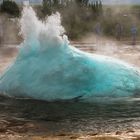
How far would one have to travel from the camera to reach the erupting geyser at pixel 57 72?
10023 millimetres

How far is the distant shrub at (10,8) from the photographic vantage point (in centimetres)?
3350

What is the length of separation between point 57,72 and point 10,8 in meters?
24.6

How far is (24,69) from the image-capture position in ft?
34.3

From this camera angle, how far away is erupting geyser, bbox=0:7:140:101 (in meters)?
10.0

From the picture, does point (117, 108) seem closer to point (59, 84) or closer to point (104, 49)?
point (59, 84)

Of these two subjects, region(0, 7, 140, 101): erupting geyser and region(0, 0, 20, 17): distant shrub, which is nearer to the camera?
region(0, 7, 140, 101): erupting geyser

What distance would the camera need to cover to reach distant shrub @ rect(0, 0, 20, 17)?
33.5 meters

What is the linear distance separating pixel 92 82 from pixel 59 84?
2.16 ft

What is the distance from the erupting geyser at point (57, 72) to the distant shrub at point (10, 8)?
2275 centimetres

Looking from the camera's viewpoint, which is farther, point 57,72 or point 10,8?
point 10,8

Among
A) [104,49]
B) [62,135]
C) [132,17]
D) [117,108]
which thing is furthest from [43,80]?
[132,17]

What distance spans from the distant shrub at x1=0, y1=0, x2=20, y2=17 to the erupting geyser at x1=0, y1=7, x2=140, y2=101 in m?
22.7

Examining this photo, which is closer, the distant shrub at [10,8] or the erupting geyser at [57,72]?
the erupting geyser at [57,72]

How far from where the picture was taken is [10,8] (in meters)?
34.1
